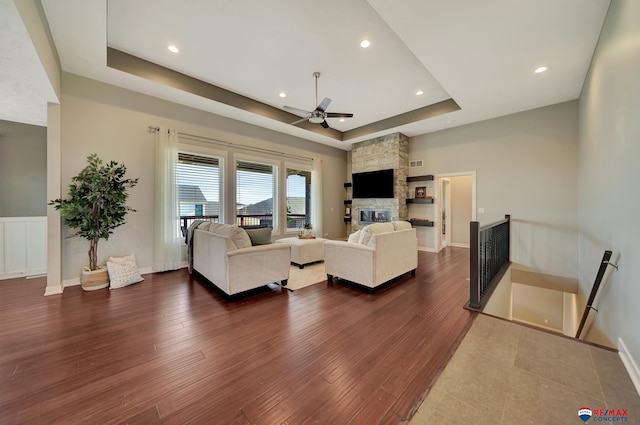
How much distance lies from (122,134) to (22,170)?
77.5 inches

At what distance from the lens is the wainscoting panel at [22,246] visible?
3.88 m

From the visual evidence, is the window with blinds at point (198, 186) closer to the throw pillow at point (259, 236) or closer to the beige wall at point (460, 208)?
the throw pillow at point (259, 236)

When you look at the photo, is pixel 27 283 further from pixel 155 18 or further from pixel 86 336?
pixel 155 18

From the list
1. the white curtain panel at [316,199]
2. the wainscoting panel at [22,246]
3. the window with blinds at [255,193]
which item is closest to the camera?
the wainscoting panel at [22,246]

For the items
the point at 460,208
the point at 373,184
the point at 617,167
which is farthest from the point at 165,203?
the point at 460,208

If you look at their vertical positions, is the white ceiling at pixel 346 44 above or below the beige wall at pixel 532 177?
above

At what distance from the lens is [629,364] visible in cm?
171

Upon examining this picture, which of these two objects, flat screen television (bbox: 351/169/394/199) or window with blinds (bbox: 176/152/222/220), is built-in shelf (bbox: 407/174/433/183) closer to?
flat screen television (bbox: 351/169/394/199)

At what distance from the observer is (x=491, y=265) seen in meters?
3.82

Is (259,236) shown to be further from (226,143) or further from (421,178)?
(421,178)

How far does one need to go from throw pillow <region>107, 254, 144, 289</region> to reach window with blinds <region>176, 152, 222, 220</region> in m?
1.15

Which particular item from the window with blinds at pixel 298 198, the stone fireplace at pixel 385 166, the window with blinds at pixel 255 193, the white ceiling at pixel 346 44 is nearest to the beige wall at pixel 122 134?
the white ceiling at pixel 346 44

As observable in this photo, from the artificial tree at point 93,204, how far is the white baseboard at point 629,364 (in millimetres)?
5688

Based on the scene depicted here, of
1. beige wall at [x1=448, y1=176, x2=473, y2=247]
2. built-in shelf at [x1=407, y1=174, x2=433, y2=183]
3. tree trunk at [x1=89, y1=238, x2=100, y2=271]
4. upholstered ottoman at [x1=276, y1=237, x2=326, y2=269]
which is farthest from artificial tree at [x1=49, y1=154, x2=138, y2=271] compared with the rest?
beige wall at [x1=448, y1=176, x2=473, y2=247]
